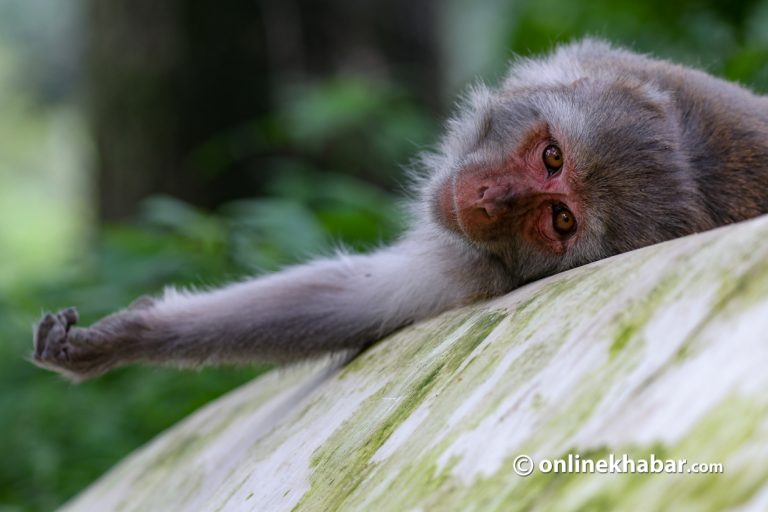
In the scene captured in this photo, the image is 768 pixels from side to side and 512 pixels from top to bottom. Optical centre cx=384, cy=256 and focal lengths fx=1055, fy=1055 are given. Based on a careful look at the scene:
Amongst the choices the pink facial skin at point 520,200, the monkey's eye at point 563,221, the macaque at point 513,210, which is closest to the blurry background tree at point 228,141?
the macaque at point 513,210

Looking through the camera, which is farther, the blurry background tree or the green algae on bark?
the blurry background tree

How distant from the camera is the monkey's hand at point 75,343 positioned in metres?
3.53

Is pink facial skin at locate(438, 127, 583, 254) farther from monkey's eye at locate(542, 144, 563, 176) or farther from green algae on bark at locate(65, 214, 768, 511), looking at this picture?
green algae on bark at locate(65, 214, 768, 511)

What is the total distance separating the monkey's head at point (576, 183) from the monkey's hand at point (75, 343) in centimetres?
120

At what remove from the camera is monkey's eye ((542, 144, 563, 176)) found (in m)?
2.99

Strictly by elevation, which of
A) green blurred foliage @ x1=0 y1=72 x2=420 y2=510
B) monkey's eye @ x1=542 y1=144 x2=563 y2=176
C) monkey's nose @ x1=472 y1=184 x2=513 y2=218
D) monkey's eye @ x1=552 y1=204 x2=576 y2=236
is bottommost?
green blurred foliage @ x1=0 y1=72 x2=420 y2=510

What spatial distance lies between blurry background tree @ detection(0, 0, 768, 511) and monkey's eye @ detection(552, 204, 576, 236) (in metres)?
1.12

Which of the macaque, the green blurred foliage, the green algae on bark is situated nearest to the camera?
the green algae on bark

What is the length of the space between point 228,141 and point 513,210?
419cm

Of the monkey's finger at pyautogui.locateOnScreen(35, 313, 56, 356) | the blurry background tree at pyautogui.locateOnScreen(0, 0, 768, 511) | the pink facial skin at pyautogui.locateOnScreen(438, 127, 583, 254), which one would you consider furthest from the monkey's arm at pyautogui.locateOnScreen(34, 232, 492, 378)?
the blurry background tree at pyautogui.locateOnScreen(0, 0, 768, 511)

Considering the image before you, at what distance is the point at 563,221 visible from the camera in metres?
2.93

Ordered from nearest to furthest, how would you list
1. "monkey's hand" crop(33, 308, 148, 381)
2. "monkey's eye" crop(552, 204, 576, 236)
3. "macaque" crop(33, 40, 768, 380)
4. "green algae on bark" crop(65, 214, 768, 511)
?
"green algae on bark" crop(65, 214, 768, 511) < "macaque" crop(33, 40, 768, 380) < "monkey's eye" crop(552, 204, 576, 236) < "monkey's hand" crop(33, 308, 148, 381)

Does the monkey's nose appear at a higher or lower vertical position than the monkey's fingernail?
higher

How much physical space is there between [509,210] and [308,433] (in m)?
0.87
